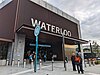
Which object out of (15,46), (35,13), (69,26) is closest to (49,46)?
(69,26)

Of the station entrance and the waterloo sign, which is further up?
the waterloo sign

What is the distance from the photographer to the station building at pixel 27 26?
15.5 meters

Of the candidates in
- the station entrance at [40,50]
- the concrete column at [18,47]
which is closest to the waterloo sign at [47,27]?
the concrete column at [18,47]

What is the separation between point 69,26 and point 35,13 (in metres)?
Answer: 9.65

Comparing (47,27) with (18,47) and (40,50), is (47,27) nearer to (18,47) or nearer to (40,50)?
(40,50)

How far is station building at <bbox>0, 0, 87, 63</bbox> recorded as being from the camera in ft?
50.9

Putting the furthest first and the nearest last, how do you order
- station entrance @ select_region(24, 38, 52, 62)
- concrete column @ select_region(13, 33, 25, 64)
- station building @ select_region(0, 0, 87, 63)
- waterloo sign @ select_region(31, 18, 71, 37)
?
station entrance @ select_region(24, 38, 52, 62), waterloo sign @ select_region(31, 18, 71, 37), station building @ select_region(0, 0, 87, 63), concrete column @ select_region(13, 33, 25, 64)

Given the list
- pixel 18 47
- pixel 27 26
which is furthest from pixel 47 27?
pixel 27 26

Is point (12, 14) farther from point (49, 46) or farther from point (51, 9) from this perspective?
point (49, 46)

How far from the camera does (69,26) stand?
25453mm

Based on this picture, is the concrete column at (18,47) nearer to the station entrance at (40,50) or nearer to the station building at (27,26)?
the station building at (27,26)

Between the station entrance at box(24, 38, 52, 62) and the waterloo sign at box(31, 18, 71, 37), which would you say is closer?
the waterloo sign at box(31, 18, 71, 37)

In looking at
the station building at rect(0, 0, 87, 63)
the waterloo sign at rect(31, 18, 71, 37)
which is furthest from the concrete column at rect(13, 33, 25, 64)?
the waterloo sign at rect(31, 18, 71, 37)

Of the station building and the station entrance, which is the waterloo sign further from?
the station entrance
